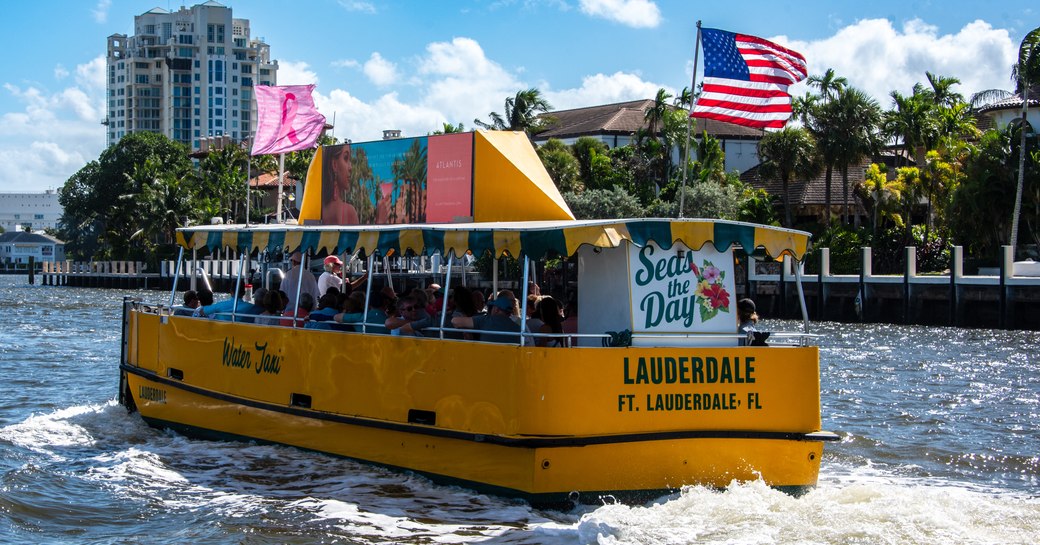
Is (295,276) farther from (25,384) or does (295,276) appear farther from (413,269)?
(25,384)

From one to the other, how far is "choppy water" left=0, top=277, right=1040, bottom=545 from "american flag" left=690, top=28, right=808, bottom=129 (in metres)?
3.91

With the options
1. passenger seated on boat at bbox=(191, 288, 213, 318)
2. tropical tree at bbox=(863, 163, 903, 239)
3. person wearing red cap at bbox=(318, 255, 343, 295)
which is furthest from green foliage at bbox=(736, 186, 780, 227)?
passenger seated on boat at bbox=(191, 288, 213, 318)

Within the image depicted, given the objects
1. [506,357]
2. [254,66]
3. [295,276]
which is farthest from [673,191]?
[254,66]

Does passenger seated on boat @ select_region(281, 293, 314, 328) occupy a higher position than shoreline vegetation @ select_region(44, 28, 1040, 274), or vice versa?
shoreline vegetation @ select_region(44, 28, 1040, 274)

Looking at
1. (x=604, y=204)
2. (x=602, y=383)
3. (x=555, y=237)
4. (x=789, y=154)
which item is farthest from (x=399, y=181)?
(x=789, y=154)

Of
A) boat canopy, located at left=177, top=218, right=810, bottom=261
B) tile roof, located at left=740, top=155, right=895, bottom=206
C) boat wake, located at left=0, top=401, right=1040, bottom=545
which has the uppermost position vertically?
tile roof, located at left=740, top=155, right=895, bottom=206

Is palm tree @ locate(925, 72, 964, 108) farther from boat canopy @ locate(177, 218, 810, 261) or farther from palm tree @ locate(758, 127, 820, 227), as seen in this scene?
boat canopy @ locate(177, 218, 810, 261)

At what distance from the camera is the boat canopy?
1082 centimetres

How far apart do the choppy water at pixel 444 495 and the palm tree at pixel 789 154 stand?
3821 cm

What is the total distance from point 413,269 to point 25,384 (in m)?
8.08

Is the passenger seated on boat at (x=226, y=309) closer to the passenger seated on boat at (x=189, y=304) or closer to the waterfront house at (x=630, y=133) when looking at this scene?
the passenger seated on boat at (x=189, y=304)

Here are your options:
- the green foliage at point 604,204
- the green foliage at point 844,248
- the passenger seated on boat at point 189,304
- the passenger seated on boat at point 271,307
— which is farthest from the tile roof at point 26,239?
the passenger seated on boat at point 271,307

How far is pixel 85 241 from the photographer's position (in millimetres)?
128125

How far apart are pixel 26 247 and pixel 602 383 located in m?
190
